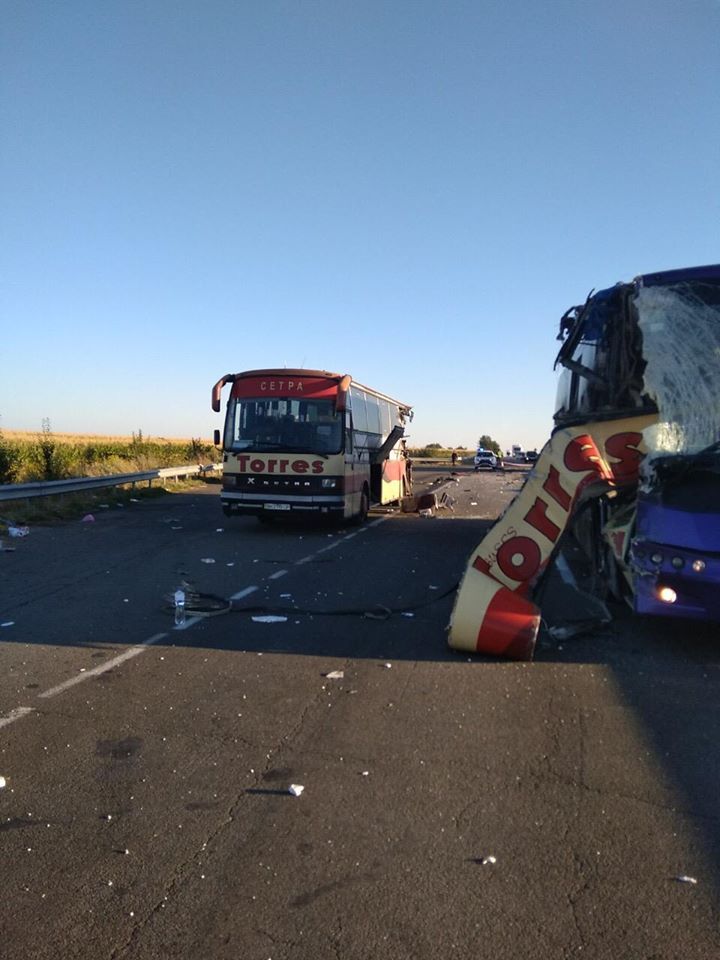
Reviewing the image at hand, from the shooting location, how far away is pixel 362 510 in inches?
728

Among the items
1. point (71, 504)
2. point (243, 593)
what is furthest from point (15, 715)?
point (71, 504)

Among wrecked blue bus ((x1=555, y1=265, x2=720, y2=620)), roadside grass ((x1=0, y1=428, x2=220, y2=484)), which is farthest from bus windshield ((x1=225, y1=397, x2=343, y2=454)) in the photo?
roadside grass ((x1=0, y1=428, x2=220, y2=484))

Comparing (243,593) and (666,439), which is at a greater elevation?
(666,439)

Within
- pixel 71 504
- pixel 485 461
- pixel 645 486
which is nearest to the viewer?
pixel 645 486

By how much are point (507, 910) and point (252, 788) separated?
5.17 ft

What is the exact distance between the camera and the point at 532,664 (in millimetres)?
6582

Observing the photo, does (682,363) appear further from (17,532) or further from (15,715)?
(17,532)

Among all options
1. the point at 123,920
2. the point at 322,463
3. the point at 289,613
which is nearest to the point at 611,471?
the point at 289,613

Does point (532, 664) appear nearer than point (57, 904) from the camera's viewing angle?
No

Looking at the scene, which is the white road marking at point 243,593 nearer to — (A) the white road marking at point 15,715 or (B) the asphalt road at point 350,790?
(B) the asphalt road at point 350,790

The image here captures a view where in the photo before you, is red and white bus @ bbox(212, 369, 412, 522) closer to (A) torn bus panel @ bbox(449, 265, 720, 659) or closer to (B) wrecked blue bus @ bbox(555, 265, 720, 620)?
(B) wrecked blue bus @ bbox(555, 265, 720, 620)

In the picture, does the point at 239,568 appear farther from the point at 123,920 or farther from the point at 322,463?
the point at 123,920

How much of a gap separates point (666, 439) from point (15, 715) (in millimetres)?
5444

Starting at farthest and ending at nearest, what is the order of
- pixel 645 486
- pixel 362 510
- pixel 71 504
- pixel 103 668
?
1. pixel 71 504
2. pixel 362 510
3. pixel 645 486
4. pixel 103 668
